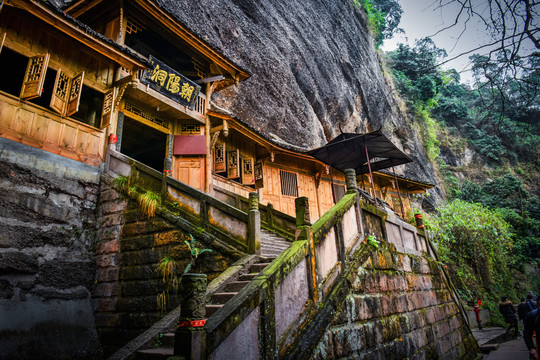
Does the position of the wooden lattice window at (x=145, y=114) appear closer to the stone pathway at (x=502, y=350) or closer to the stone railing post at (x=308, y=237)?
the stone railing post at (x=308, y=237)

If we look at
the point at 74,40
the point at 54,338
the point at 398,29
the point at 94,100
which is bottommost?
the point at 54,338

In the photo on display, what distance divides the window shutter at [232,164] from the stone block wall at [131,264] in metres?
5.15

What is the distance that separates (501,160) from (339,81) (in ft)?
73.8

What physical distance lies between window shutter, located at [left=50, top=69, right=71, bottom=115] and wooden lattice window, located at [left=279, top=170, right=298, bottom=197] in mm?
8976

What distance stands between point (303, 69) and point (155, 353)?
1964cm

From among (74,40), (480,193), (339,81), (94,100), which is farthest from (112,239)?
(480,193)

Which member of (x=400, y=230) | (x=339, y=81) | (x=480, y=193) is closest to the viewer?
(x=400, y=230)

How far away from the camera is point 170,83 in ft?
34.1

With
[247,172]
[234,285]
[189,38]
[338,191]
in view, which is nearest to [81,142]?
[189,38]

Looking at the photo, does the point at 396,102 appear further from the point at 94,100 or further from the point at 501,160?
the point at 94,100

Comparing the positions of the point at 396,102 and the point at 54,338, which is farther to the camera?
the point at 396,102

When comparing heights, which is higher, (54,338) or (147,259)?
(147,259)

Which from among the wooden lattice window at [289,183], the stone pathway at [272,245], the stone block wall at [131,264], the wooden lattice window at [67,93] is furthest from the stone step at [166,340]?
the wooden lattice window at [289,183]

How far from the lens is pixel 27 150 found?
6.80 metres
